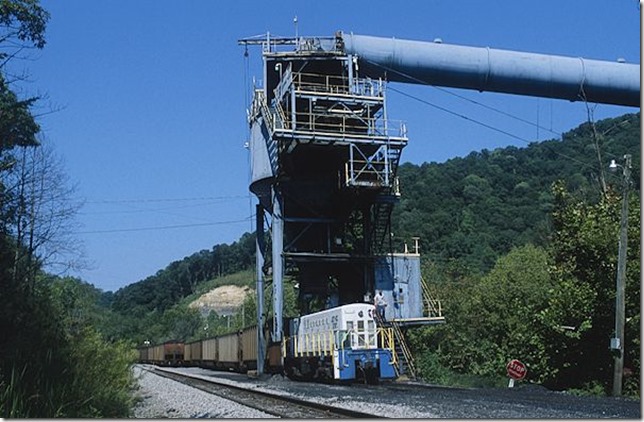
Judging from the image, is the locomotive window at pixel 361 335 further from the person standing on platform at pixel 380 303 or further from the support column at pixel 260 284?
the support column at pixel 260 284

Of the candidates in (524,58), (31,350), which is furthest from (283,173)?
(31,350)

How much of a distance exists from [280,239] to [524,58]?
13378 millimetres

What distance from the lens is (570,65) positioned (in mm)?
31469

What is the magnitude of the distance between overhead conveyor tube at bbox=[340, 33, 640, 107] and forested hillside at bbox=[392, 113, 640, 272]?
26202mm

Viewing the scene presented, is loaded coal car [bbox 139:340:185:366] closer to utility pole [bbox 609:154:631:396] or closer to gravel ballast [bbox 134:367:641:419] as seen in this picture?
gravel ballast [bbox 134:367:641:419]

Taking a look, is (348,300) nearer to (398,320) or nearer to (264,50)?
(398,320)

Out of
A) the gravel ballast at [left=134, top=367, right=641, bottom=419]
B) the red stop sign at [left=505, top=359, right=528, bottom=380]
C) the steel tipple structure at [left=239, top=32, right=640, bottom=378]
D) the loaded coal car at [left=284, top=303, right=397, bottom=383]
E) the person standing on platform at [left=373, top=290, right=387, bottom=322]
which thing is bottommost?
the gravel ballast at [left=134, top=367, right=641, bottom=419]

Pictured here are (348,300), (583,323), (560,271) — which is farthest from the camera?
(348,300)

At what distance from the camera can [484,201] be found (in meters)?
70.0

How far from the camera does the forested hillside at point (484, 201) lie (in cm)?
6556

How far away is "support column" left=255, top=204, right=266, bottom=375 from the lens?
37500 mm

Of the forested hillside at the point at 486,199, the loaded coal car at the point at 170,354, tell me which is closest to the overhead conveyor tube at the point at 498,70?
the forested hillside at the point at 486,199

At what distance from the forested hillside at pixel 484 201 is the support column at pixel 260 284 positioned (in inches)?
936

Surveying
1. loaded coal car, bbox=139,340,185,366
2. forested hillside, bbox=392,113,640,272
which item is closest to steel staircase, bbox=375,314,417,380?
forested hillside, bbox=392,113,640,272
